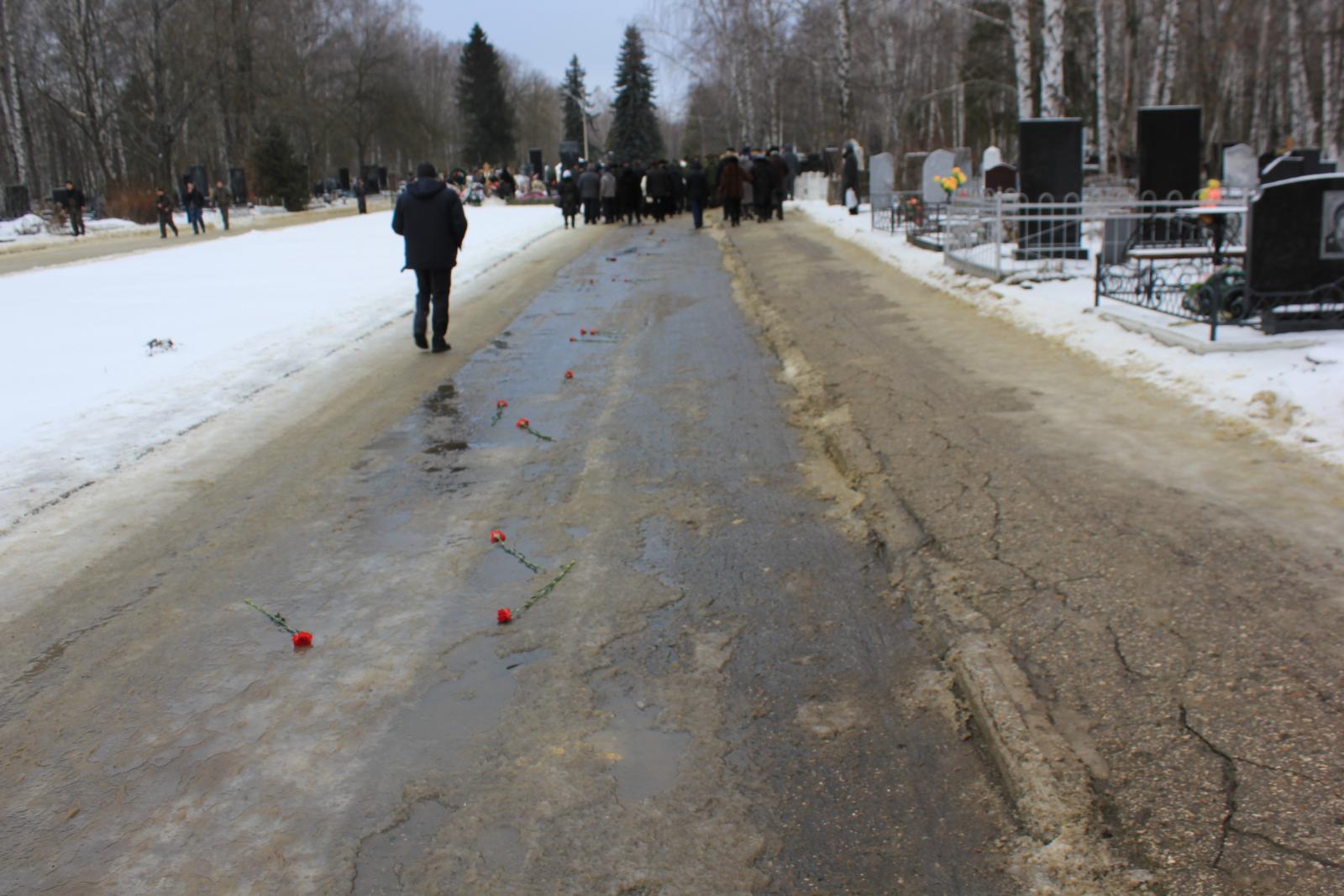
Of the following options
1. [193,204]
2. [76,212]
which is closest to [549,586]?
[193,204]

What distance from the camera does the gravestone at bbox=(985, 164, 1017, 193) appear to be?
62.8ft

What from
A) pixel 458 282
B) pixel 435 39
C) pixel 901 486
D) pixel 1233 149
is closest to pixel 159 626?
pixel 901 486

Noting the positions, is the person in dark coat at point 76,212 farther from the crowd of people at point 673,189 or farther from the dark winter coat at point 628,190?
the dark winter coat at point 628,190

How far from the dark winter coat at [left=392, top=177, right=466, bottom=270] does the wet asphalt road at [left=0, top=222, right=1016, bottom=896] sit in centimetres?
447

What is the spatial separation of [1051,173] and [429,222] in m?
9.57

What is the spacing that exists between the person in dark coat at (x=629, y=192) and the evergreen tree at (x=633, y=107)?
63585 mm

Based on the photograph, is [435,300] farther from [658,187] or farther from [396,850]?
A: [658,187]

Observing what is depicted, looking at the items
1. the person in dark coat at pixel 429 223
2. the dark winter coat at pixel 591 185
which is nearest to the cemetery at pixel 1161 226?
the person in dark coat at pixel 429 223

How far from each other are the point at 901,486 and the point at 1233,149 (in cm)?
2062

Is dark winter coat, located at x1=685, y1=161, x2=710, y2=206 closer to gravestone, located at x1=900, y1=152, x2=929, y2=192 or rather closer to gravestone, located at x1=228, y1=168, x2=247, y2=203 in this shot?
gravestone, located at x1=900, y1=152, x2=929, y2=192

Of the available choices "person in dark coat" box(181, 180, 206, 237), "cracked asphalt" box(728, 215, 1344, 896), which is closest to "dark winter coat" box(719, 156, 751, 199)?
"person in dark coat" box(181, 180, 206, 237)

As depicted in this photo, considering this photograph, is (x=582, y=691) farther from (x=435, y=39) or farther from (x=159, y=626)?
(x=435, y=39)

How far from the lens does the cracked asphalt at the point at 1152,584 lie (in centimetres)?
297

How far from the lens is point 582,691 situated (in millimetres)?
3939
